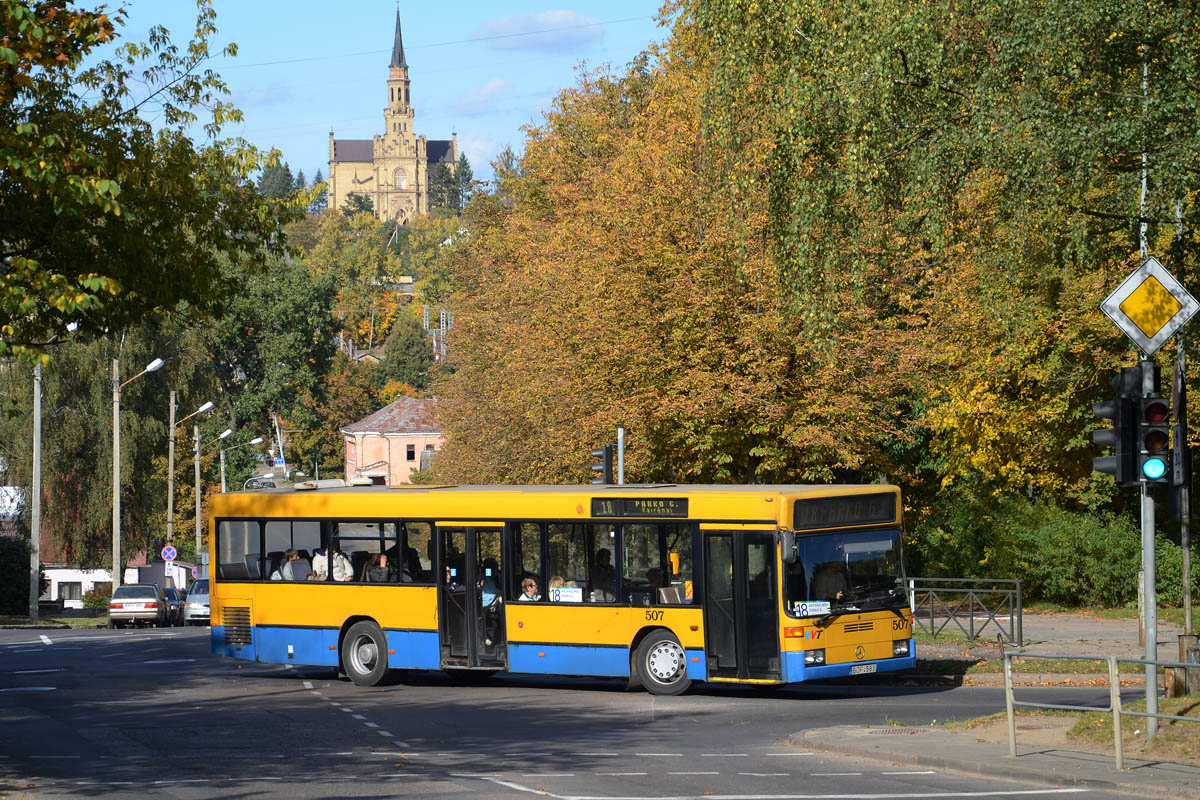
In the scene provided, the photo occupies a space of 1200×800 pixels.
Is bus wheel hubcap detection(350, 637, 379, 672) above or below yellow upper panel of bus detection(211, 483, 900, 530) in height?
below

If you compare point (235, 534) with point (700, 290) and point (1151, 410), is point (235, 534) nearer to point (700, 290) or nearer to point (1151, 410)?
point (700, 290)

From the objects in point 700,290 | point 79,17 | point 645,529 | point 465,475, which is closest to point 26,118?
point 79,17

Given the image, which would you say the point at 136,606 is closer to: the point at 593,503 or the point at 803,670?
the point at 593,503

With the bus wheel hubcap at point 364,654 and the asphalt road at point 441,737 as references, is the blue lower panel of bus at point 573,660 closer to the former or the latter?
the asphalt road at point 441,737

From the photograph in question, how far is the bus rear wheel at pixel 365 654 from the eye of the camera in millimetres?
23000

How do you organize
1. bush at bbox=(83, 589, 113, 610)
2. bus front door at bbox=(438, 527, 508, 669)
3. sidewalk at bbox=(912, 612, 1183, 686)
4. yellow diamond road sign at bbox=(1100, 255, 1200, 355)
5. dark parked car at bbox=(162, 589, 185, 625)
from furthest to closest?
bush at bbox=(83, 589, 113, 610) < dark parked car at bbox=(162, 589, 185, 625) < bus front door at bbox=(438, 527, 508, 669) < sidewalk at bbox=(912, 612, 1183, 686) < yellow diamond road sign at bbox=(1100, 255, 1200, 355)

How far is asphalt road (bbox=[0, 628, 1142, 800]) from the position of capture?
12781 mm

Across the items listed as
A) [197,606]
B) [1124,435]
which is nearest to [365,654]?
[1124,435]

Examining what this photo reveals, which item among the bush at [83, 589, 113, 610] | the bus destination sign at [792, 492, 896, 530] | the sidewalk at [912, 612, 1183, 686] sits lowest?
the bush at [83, 589, 113, 610]

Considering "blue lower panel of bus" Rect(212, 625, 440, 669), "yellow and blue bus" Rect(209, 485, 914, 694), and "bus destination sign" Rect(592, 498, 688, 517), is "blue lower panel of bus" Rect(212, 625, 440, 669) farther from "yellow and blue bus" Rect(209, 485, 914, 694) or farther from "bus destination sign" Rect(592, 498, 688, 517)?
"bus destination sign" Rect(592, 498, 688, 517)

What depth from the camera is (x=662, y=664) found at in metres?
20.7

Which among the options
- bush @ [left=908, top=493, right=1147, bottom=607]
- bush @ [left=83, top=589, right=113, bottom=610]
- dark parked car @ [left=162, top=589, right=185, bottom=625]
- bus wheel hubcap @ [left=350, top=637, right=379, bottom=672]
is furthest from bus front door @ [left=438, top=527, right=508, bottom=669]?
bush @ [left=83, top=589, right=113, bottom=610]

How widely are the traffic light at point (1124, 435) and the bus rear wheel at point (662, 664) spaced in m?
8.12

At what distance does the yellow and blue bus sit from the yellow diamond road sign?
6293mm
